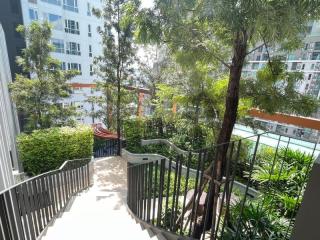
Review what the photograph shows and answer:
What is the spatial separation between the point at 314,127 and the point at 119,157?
20.4 ft

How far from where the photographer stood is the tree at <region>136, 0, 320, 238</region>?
6.02ft

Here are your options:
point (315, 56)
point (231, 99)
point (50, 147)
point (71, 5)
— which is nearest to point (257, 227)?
point (231, 99)

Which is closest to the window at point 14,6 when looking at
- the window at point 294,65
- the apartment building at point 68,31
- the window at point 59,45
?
the apartment building at point 68,31

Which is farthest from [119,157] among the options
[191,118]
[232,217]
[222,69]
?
[232,217]

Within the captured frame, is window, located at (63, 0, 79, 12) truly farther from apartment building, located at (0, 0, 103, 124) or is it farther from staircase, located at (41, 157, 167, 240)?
staircase, located at (41, 157, 167, 240)

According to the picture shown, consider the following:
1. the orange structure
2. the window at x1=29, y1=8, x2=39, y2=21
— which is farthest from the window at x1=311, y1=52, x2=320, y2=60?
the window at x1=29, y1=8, x2=39, y2=21

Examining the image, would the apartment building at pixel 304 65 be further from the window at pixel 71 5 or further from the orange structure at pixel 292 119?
the window at pixel 71 5

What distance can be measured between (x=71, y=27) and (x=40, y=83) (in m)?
9.39

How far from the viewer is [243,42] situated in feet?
8.70

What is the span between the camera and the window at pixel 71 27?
13.9m

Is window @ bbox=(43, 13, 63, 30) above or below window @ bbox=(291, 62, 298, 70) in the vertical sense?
above

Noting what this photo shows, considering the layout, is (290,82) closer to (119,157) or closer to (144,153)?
(144,153)

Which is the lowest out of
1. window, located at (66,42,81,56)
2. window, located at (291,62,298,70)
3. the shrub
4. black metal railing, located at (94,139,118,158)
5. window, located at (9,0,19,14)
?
black metal railing, located at (94,139,118,158)

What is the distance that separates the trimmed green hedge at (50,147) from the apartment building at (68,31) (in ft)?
16.6
